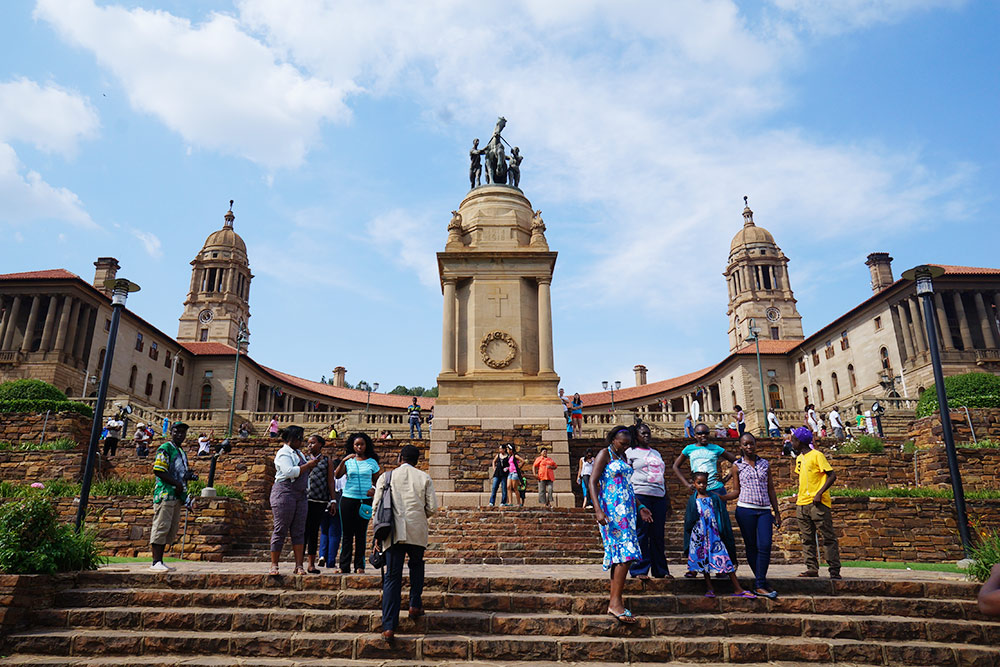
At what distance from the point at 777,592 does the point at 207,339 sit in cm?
8199

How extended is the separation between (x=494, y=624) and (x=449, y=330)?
1609 centimetres

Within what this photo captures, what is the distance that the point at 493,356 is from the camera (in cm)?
2162

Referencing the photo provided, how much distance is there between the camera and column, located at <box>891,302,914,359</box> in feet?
151

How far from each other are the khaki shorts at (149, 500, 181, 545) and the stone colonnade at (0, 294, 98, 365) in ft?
140

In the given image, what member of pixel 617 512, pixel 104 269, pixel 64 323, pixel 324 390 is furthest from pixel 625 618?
pixel 104 269

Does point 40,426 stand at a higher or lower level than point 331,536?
higher

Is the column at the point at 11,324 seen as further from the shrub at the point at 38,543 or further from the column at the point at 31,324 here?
the shrub at the point at 38,543

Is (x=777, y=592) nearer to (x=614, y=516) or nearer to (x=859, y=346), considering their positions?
(x=614, y=516)

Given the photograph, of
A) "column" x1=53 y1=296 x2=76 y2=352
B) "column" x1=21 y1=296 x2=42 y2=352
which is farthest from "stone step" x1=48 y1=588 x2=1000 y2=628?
"column" x1=21 y1=296 x2=42 y2=352

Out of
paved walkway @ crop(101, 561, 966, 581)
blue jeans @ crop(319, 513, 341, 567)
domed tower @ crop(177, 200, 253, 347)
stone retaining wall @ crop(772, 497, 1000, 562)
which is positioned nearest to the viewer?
paved walkway @ crop(101, 561, 966, 581)

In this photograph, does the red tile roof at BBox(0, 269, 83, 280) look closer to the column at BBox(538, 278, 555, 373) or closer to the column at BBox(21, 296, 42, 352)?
the column at BBox(21, 296, 42, 352)

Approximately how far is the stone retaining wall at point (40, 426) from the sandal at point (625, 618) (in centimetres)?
2353

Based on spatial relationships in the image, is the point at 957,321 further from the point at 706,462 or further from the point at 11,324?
the point at 11,324

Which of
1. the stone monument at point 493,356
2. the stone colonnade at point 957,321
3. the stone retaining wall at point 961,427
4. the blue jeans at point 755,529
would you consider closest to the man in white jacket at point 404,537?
the blue jeans at point 755,529
